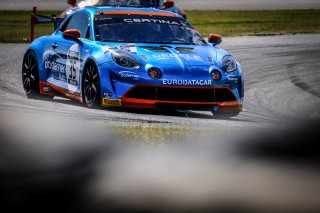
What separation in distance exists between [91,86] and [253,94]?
3343 millimetres

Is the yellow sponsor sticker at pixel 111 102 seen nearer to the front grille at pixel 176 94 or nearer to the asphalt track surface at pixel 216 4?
the front grille at pixel 176 94

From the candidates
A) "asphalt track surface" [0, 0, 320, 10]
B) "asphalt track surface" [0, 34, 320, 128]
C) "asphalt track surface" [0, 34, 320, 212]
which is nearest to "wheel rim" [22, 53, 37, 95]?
"asphalt track surface" [0, 34, 320, 128]

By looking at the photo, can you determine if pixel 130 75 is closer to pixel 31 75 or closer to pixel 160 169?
pixel 31 75

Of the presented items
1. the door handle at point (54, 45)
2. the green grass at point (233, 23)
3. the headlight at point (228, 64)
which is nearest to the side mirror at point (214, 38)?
the headlight at point (228, 64)

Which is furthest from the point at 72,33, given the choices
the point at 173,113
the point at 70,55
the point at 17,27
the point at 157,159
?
the point at 17,27

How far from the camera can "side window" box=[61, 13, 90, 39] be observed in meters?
12.2

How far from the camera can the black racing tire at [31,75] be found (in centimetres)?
1301

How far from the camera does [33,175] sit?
5809mm

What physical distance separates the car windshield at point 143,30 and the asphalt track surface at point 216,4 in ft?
87.1

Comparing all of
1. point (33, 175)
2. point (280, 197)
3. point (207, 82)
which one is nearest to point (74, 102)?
point (207, 82)

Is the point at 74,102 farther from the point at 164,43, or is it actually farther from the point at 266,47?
the point at 266,47

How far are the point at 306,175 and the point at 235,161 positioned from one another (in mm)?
658

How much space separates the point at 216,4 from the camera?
135ft

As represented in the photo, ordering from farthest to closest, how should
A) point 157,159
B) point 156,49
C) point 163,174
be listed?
point 156,49, point 157,159, point 163,174
